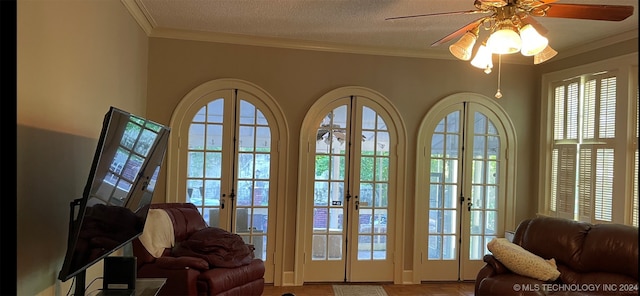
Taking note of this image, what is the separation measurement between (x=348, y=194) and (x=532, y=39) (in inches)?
105

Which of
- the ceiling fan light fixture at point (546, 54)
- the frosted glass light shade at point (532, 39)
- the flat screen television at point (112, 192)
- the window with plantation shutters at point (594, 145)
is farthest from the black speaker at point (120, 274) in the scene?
the window with plantation shutters at point (594, 145)

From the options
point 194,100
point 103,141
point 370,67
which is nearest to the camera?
point 103,141

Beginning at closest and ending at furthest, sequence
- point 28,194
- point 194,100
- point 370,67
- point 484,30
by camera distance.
→ point 28,194 < point 484,30 < point 194,100 < point 370,67

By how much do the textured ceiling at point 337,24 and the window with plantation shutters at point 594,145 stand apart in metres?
0.37

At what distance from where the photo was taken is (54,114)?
6.92ft

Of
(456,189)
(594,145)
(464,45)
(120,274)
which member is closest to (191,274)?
(120,274)

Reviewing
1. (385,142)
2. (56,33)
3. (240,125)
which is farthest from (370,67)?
(56,33)

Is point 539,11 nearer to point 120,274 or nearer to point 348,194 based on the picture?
point 348,194

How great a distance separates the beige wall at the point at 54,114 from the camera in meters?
1.82

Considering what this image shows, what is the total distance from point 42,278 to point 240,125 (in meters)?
2.47

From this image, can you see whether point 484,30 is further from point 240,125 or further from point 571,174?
point 240,125

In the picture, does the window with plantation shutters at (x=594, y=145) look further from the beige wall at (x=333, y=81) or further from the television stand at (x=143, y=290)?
the television stand at (x=143, y=290)

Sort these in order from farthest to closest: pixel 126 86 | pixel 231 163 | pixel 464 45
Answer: pixel 231 163 < pixel 126 86 < pixel 464 45

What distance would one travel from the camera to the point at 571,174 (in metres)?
4.27
